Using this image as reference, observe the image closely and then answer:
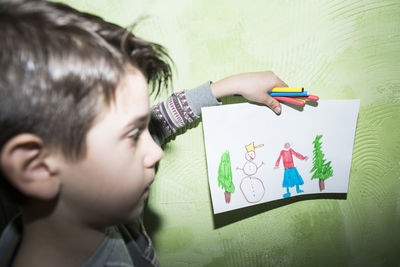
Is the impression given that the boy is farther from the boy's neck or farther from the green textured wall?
the green textured wall

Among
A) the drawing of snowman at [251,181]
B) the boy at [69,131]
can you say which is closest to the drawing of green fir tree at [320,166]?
the drawing of snowman at [251,181]

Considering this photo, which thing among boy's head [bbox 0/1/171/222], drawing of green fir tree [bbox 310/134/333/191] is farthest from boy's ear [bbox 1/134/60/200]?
drawing of green fir tree [bbox 310/134/333/191]

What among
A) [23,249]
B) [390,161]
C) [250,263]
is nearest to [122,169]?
[23,249]

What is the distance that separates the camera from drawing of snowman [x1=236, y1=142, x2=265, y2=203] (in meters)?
0.52

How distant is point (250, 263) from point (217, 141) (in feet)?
1.06

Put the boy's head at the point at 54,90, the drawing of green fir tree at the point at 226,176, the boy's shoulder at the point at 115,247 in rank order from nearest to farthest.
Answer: the boy's head at the point at 54,90
the boy's shoulder at the point at 115,247
the drawing of green fir tree at the point at 226,176

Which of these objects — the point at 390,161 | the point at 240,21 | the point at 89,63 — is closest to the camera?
the point at 89,63

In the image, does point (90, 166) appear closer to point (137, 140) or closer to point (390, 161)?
point (137, 140)

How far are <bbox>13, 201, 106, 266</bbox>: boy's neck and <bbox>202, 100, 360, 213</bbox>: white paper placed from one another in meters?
0.24

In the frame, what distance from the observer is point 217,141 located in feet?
1.65

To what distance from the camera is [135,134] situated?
354 millimetres

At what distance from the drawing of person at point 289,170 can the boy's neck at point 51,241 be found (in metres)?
0.36

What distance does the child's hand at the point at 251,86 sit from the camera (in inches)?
18.9

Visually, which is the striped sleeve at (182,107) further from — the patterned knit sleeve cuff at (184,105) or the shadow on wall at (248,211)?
the shadow on wall at (248,211)
